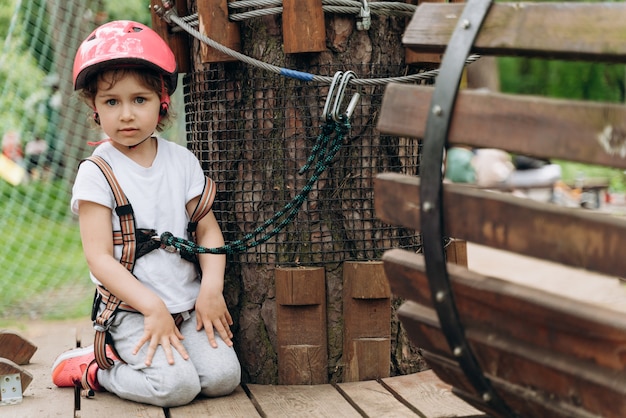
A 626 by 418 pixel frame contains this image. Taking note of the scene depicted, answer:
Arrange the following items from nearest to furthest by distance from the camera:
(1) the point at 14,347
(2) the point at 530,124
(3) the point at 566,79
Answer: (2) the point at 530,124 < (1) the point at 14,347 < (3) the point at 566,79

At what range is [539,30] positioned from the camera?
1.67 metres

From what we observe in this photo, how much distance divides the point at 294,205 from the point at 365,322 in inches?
20.5

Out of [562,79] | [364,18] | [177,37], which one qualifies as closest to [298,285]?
[364,18]

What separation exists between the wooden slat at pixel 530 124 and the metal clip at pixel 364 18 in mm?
1160

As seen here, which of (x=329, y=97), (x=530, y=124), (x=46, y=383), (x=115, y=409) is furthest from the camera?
(x=46, y=383)

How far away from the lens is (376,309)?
307 centimetres

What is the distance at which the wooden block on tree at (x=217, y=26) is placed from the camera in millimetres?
2980

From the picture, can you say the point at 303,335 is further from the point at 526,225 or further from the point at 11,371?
the point at 526,225

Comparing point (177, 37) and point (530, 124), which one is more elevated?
point (177, 37)

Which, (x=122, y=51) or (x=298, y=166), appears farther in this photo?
(x=298, y=166)

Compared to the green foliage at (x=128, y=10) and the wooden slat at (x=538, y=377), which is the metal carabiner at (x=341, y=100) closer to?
the wooden slat at (x=538, y=377)

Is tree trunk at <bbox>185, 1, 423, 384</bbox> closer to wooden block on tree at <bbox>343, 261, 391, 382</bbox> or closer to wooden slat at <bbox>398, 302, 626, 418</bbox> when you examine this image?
wooden block on tree at <bbox>343, 261, 391, 382</bbox>

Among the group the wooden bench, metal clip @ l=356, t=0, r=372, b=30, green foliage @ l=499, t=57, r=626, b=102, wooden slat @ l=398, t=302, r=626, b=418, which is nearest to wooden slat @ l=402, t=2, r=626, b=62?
the wooden bench

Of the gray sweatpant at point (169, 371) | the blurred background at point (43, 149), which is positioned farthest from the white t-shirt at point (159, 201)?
the blurred background at point (43, 149)
